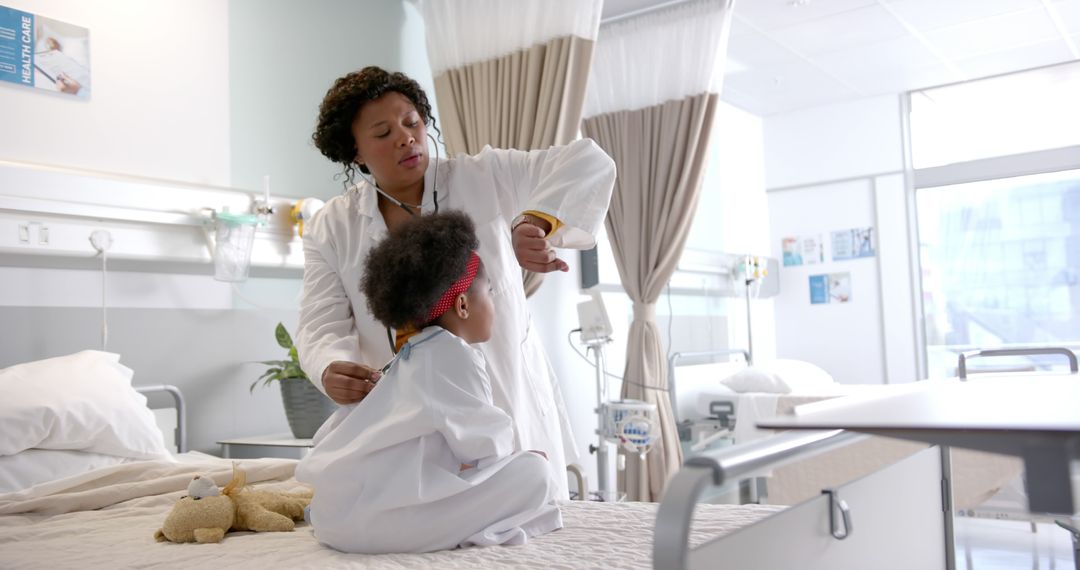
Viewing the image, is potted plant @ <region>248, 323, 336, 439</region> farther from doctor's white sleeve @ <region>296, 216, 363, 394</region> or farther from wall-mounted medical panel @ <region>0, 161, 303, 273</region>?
doctor's white sleeve @ <region>296, 216, 363, 394</region>

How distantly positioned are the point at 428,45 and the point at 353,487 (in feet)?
9.70

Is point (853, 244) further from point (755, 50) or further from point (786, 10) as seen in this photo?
point (786, 10)

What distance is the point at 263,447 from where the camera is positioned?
3098mm

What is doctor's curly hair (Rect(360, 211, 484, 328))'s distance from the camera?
1.58 metres

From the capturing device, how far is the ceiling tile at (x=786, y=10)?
451 centimetres

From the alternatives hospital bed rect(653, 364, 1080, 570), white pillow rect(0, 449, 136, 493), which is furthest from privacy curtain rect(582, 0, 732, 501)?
hospital bed rect(653, 364, 1080, 570)

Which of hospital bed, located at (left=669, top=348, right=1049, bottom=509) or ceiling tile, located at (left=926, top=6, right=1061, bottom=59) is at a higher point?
ceiling tile, located at (left=926, top=6, right=1061, bottom=59)

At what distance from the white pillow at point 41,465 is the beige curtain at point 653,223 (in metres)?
2.40

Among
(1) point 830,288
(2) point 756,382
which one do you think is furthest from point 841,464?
(1) point 830,288

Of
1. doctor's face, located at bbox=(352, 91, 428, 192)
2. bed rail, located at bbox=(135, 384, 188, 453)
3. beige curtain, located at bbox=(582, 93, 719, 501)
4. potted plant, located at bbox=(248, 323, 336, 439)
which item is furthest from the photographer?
beige curtain, located at bbox=(582, 93, 719, 501)

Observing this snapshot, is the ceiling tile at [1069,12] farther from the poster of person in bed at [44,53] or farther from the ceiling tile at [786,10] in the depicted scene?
the poster of person in bed at [44,53]

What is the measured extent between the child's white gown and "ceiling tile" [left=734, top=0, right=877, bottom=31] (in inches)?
143

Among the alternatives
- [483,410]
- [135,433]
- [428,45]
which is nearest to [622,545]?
[483,410]

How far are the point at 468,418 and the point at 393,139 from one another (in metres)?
0.76
